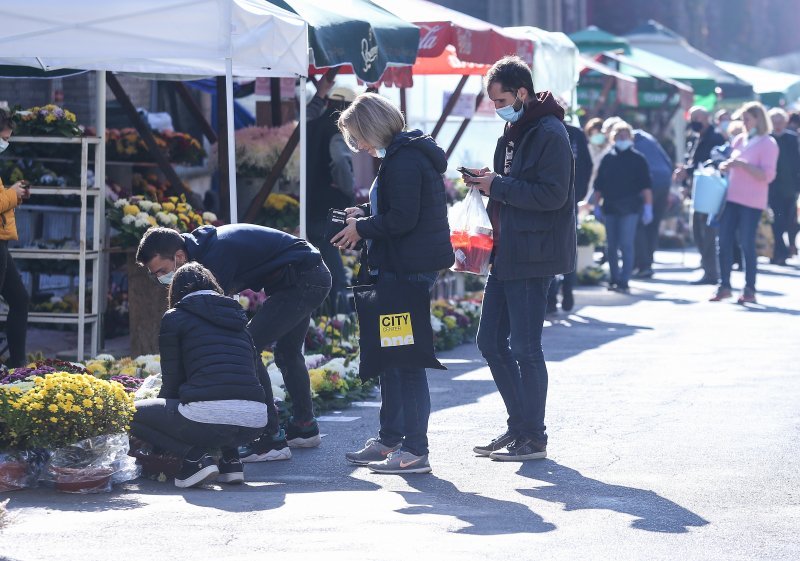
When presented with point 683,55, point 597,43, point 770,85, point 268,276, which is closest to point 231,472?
point 268,276

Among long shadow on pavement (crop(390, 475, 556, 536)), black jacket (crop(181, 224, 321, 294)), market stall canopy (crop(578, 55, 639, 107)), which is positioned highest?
market stall canopy (crop(578, 55, 639, 107))

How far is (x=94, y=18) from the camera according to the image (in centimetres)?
852

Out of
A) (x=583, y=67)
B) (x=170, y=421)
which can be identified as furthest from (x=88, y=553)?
(x=583, y=67)

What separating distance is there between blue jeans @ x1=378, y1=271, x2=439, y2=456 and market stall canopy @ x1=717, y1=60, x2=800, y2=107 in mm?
24096

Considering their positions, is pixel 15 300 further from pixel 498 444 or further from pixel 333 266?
pixel 498 444

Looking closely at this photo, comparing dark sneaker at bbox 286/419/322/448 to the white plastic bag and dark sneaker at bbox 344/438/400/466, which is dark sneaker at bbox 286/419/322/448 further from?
the white plastic bag

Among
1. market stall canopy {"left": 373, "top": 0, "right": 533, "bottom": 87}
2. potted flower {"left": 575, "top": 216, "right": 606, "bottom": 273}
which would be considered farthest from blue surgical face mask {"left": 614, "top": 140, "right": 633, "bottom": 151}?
market stall canopy {"left": 373, "top": 0, "right": 533, "bottom": 87}

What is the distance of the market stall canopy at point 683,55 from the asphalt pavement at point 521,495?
61.3 ft

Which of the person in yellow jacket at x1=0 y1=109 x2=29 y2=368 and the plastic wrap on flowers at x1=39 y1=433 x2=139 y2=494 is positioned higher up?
the person in yellow jacket at x1=0 y1=109 x2=29 y2=368

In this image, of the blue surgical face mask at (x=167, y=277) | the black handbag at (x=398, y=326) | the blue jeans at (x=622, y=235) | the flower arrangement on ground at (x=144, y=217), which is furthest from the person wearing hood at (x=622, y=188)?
the blue surgical face mask at (x=167, y=277)

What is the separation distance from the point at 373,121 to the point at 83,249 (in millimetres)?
3581

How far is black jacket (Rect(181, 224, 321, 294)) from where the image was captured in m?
7.24

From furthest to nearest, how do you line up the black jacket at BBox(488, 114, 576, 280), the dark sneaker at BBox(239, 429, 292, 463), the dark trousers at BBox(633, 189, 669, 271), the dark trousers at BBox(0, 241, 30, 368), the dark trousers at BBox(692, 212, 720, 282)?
the dark trousers at BBox(633, 189, 669, 271), the dark trousers at BBox(692, 212, 720, 282), the dark trousers at BBox(0, 241, 30, 368), the dark sneaker at BBox(239, 429, 292, 463), the black jacket at BBox(488, 114, 576, 280)

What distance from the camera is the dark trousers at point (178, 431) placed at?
6957 mm
